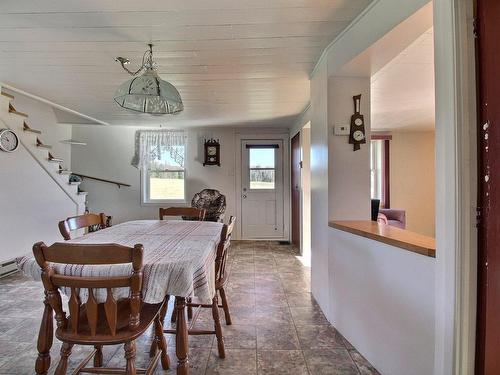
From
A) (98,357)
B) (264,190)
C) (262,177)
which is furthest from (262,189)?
(98,357)

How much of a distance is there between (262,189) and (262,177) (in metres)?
0.23

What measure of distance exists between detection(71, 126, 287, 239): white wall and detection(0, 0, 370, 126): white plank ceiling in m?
1.80

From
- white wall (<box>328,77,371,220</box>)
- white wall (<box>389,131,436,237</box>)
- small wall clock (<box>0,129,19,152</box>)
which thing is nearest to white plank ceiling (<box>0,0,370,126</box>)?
white wall (<box>328,77,371,220</box>)

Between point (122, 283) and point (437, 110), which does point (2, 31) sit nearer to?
point (122, 283)

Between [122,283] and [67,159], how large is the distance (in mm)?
4955

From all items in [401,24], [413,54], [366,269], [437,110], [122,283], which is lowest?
[366,269]

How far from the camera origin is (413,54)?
2262mm

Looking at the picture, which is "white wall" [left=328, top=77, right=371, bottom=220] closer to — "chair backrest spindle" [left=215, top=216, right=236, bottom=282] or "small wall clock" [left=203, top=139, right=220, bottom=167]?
"chair backrest spindle" [left=215, top=216, right=236, bottom=282]

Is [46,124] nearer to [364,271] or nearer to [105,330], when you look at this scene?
[105,330]

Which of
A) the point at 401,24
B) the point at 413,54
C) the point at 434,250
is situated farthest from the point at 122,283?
the point at 413,54

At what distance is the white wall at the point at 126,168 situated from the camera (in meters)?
5.26

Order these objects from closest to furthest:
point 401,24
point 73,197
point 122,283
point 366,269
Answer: point 122,283 → point 401,24 → point 366,269 → point 73,197

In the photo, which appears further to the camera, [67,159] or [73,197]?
[67,159]

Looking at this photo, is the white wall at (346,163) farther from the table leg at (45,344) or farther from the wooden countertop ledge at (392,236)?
the table leg at (45,344)
